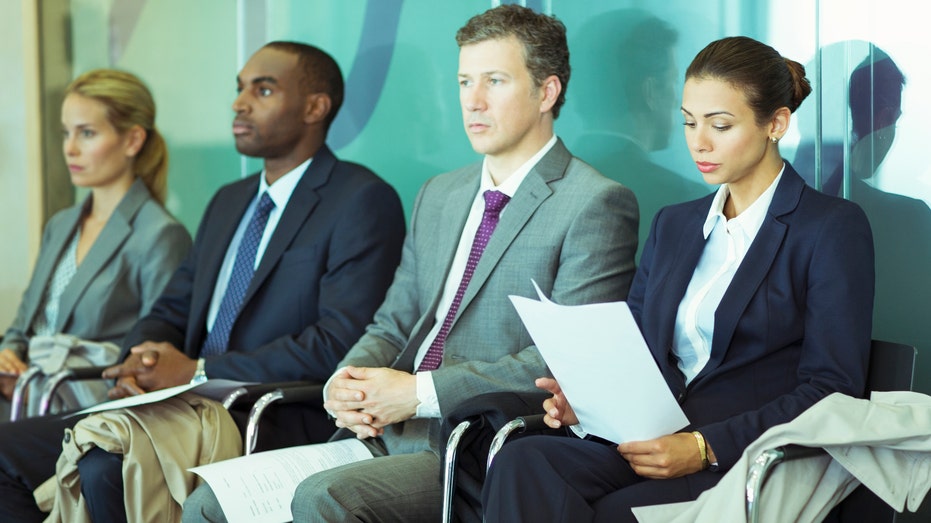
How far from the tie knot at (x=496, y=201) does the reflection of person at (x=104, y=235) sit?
1741 mm

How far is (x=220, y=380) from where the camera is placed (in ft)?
10.3

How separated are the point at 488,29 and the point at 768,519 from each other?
1.61 meters

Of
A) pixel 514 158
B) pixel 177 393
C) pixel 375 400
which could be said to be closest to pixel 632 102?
pixel 514 158

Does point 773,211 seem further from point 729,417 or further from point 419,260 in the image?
point 419,260

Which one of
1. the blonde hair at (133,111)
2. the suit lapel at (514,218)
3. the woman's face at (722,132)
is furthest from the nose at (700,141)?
the blonde hair at (133,111)

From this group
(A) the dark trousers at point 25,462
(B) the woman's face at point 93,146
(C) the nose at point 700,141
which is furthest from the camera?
(B) the woman's face at point 93,146

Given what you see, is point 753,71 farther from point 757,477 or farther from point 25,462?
point 25,462

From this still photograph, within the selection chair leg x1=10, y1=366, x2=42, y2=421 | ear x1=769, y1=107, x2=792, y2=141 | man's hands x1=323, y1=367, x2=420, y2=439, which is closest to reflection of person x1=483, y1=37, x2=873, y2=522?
ear x1=769, y1=107, x2=792, y2=141

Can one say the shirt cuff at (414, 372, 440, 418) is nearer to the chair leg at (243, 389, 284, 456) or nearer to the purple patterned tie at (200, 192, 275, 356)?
the chair leg at (243, 389, 284, 456)

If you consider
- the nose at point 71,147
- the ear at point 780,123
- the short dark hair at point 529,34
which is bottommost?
the nose at point 71,147

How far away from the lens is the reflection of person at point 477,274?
2678mm

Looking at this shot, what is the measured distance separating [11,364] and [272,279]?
1.35 meters

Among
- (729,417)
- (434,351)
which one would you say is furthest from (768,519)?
(434,351)

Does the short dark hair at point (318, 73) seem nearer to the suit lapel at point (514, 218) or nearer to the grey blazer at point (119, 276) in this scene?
the grey blazer at point (119, 276)
